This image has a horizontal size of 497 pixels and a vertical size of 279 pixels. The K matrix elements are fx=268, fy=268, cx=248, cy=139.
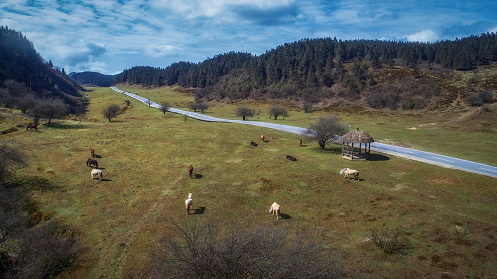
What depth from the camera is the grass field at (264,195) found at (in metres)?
17.8

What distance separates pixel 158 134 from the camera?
5666cm

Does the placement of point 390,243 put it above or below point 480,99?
below

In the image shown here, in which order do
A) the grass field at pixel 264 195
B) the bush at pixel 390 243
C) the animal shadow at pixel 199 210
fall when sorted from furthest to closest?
the animal shadow at pixel 199 210 → the grass field at pixel 264 195 → the bush at pixel 390 243

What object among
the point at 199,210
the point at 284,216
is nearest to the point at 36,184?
the point at 199,210

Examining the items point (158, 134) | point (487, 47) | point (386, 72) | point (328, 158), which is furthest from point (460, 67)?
point (158, 134)

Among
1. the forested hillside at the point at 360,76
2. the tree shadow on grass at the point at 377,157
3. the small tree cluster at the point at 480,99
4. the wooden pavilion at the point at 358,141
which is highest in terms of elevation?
the forested hillside at the point at 360,76

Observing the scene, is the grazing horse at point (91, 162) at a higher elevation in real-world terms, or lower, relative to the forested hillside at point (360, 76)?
lower

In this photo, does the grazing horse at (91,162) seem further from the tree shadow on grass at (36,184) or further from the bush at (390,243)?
the bush at (390,243)

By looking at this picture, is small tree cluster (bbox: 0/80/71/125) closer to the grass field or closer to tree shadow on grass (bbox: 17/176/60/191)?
the grass field

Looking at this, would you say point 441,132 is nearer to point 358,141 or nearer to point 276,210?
point 358,141

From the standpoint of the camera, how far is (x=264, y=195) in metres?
30.2

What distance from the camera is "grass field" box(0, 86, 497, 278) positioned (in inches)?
701

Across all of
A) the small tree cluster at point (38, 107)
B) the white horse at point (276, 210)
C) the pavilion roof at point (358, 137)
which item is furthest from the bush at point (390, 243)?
the small tree cluster at point (38, 107)

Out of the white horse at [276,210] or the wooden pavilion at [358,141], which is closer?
the white horse at [276,210]
